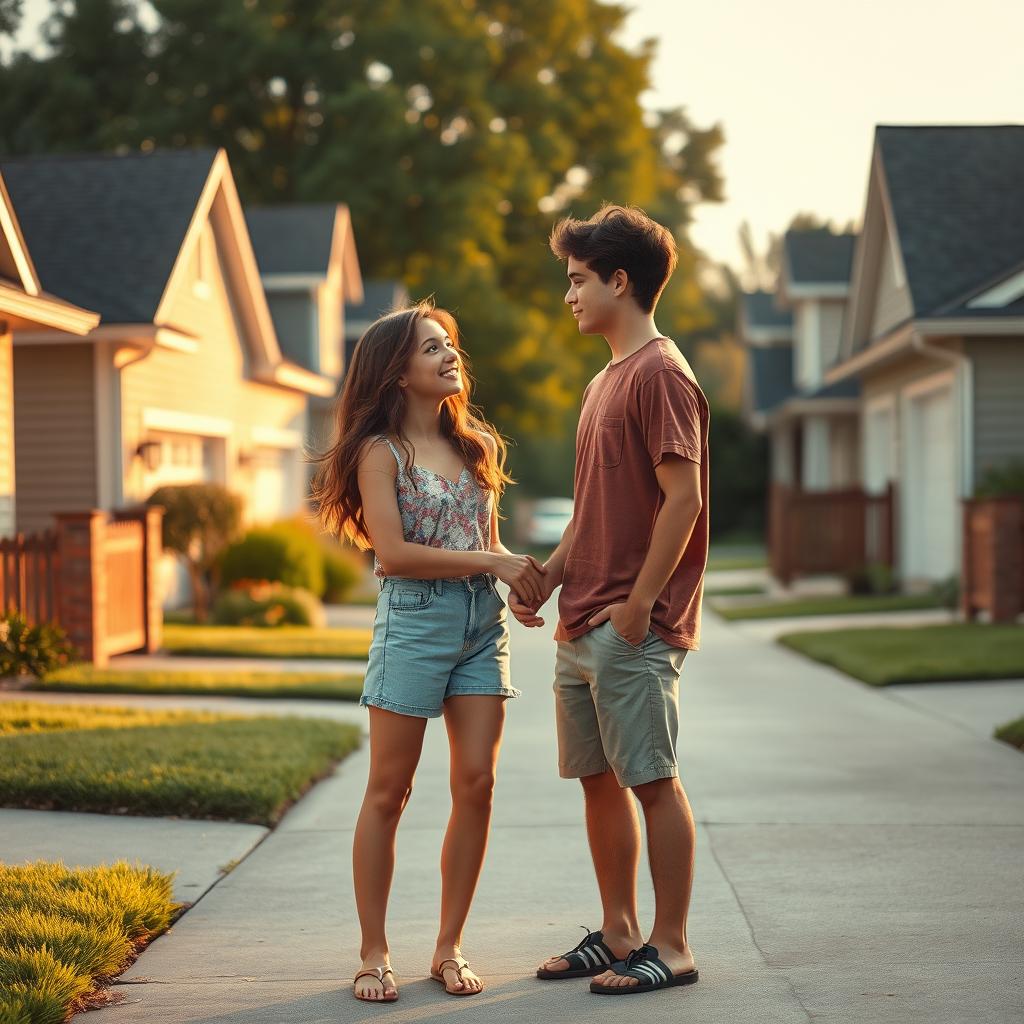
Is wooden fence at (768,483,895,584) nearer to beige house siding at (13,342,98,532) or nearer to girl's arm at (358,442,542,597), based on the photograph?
beige house siding at (13,342,98,532)

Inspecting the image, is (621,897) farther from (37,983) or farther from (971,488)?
(971,488)

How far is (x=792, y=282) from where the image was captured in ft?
94.9

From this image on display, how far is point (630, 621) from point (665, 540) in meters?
0.24

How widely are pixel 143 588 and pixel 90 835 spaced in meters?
7.62

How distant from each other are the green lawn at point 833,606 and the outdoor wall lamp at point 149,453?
6923mm

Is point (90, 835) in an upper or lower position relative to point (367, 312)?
lower

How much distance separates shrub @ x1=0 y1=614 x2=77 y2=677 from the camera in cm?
1038

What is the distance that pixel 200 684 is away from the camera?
10.4 metres

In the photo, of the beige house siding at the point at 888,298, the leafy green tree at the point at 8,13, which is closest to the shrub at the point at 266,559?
the leafy green tree at the point at 8,13

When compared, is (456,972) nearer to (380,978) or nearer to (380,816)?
(380,978)

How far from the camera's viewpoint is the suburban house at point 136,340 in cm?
1533

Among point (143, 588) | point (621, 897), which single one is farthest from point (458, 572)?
point (143, 588)

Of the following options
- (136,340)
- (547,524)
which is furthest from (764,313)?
(136,340)

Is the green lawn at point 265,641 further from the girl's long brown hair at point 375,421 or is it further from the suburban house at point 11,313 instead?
the girl's long brown hair at point 375,421
